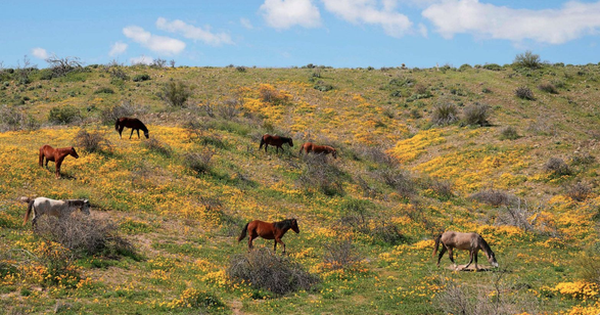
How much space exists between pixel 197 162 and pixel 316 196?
7.51 metres

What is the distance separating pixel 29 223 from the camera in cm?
1603

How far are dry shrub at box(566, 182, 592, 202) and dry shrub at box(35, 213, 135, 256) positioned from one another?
24.1m

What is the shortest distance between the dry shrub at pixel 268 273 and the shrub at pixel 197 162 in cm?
1242

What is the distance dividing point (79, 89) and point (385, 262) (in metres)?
46.8

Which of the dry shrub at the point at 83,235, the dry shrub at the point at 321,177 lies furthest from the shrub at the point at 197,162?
the dry shrub at the point at 83,235

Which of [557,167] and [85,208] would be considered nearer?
[85,208]

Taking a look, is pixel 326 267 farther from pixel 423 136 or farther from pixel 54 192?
pixel 423 136

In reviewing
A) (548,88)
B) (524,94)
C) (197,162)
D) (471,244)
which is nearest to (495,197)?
(471,244)

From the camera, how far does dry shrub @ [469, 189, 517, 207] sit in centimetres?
2640

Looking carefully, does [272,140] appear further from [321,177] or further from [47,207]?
[47,207]

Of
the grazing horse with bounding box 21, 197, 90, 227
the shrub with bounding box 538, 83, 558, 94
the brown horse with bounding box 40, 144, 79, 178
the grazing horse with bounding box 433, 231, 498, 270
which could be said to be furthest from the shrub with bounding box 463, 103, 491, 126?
the grazing horse with bounding box 21, 197, 90, 227

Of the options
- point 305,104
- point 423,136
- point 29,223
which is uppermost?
point 305,104

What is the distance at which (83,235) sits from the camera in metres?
A: 14.0

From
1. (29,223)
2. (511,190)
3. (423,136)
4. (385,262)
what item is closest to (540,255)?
(385,262)
